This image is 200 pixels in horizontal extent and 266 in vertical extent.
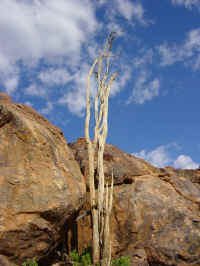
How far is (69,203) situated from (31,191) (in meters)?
1.06

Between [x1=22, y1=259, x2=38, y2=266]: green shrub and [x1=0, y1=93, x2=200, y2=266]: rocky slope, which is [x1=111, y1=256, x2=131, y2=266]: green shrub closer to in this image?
[x1=0, y1=93, x2=200, y2=266]: rocky slope

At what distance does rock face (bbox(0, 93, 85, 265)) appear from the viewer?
5.50 metres

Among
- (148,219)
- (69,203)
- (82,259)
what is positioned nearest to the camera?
(69,203)

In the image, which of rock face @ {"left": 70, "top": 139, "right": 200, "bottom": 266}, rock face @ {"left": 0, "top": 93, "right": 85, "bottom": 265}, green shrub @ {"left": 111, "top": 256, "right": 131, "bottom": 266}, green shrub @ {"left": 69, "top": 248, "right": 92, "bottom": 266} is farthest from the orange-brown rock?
green shrub @ {"left": 111, "top": 256, "right": 131, "bottom": 266}

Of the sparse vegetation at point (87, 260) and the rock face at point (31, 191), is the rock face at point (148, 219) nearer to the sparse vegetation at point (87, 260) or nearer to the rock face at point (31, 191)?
the sparse vegetation at point (87, 260)

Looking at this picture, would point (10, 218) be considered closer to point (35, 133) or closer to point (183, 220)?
point (35, 133)

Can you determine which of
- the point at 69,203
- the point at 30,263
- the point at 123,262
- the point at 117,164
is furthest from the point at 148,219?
the point at 30,263

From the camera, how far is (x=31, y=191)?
5898 mm

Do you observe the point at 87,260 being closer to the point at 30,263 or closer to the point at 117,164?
the point at 30,263

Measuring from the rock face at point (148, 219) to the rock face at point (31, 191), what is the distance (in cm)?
177

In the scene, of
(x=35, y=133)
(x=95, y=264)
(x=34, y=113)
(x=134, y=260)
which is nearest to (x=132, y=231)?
(x=134, y=260)

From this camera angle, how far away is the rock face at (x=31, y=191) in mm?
5500

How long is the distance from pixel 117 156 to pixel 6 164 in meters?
4.79

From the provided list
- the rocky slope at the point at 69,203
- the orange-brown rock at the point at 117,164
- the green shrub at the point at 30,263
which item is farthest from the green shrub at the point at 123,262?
the orange-brown rock at the point at 117,164
